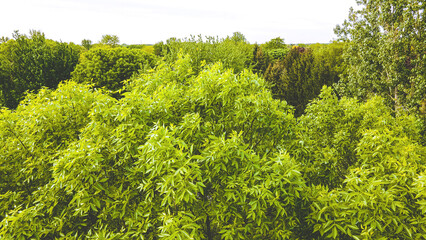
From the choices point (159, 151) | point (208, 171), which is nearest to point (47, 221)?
point (159, 151)

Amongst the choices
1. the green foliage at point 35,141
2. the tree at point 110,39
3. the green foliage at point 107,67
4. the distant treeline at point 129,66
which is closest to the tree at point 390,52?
the distant treeline at point 129,66

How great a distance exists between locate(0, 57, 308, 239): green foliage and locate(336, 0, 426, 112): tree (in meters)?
10.5

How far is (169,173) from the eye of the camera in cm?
417

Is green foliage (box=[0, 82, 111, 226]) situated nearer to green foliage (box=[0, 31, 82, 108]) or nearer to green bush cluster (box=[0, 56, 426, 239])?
green bush cluster (box=[0, 56, 426, 239])

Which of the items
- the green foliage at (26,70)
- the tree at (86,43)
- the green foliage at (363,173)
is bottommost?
the green foliage at (363,173)

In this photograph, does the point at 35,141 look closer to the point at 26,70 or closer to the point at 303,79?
the point at 303,79

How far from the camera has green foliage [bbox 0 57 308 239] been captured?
14.0 feet

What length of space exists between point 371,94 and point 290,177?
1467 centimetres

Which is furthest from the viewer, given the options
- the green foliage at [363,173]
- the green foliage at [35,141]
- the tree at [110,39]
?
the tree at [110,39]

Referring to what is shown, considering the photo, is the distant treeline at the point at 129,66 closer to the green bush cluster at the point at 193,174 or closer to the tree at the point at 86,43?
the green bush cluster at the point at 193,174

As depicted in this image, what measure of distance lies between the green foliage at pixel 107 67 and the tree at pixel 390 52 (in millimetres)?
20193

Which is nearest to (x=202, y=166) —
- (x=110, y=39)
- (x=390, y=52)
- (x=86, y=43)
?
(x=390, y=52)

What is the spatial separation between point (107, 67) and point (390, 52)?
86.7ft

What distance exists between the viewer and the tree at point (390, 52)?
12.9m
